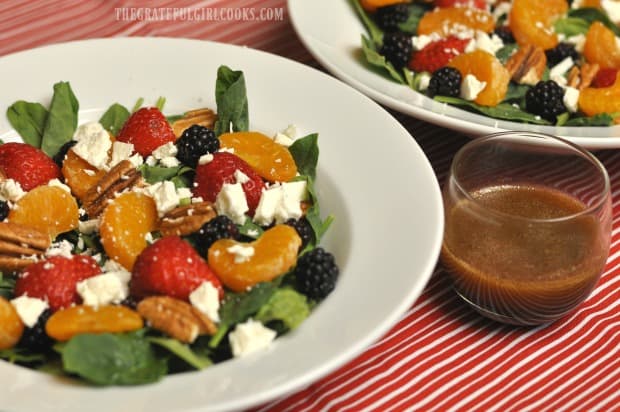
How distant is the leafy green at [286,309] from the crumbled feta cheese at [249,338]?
38mm

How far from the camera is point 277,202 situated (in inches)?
83.3

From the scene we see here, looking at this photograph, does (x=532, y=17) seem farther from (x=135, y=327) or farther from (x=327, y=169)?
(x=135, y=327)

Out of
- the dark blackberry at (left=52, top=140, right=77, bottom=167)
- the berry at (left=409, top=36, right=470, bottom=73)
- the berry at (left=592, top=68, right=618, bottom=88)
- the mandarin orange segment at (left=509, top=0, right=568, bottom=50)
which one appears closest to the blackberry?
the dark blackberry at (left=52, top=140, right=77, bottom=167)

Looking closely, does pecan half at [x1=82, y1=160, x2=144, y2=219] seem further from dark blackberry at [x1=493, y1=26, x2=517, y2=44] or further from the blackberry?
dark blackberry at [x1=493, y1=26, x2=517, y2=44]

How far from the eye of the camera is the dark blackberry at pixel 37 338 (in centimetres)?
177

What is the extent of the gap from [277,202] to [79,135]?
26.7 inches

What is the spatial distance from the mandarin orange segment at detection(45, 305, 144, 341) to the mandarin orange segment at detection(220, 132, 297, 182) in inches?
25.2

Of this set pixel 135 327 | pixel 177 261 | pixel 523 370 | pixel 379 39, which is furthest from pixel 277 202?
pixel 379 39

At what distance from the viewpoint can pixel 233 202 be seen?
2049 millimetres

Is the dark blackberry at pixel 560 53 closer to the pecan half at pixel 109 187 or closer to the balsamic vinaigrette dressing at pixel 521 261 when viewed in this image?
the balsamic vinaigrette dressing at pixel 521 261

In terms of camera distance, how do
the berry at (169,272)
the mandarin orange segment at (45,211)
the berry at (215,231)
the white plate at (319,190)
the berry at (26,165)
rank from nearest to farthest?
1. the white plate at (319,190)
2. the berry at (169,272)
3. the berry at (215,231)
4. the mandarin orange segment at (45,211)
5. the berry at (26,165)

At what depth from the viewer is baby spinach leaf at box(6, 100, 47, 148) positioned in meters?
2.45

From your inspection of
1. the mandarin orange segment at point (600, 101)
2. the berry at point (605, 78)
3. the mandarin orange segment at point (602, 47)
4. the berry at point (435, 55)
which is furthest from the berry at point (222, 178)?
the mandarin orange segment at point (602, 47)

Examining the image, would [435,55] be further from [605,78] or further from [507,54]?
[605,78]
